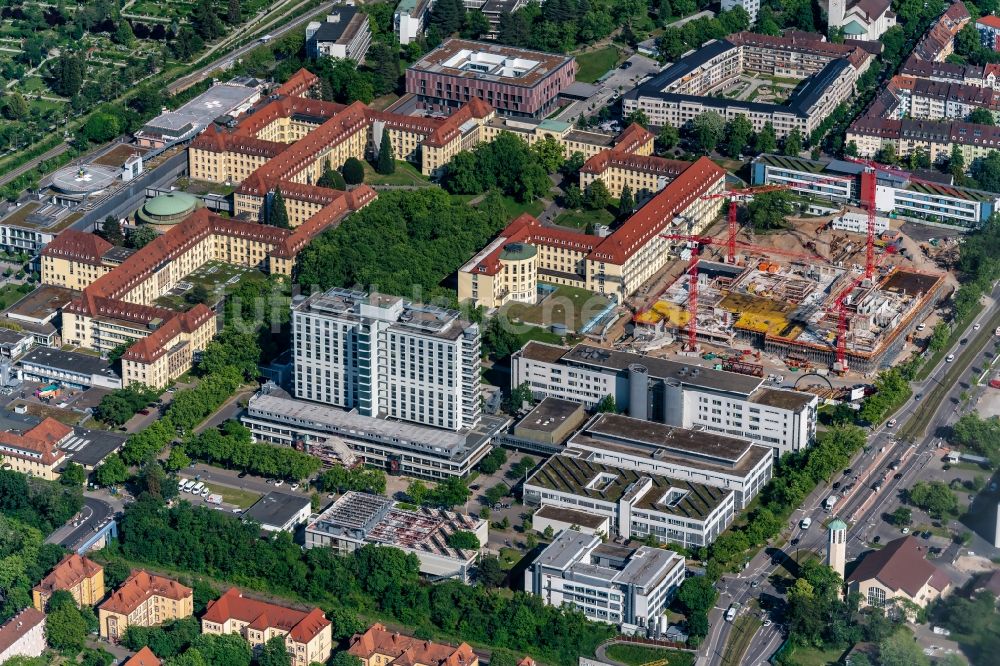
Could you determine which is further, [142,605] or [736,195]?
[736,195]

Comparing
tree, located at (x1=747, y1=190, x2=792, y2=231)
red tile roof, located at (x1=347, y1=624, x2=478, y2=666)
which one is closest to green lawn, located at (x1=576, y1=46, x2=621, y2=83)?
tree, located at (x1=747, y1=190, x2=792, y2=231)

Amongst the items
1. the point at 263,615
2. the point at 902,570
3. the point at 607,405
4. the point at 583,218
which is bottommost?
the point at 263,615

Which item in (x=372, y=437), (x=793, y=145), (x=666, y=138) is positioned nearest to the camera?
(x=372, y=437)

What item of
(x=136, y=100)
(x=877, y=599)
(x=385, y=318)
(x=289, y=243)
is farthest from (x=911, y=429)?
(x=136, y=100)

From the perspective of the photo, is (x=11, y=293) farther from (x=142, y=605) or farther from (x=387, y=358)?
(x=142, y=605)

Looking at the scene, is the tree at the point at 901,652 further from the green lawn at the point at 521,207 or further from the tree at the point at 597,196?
the green lawn at the point at 521,207

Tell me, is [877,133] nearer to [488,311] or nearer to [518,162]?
[518,162]

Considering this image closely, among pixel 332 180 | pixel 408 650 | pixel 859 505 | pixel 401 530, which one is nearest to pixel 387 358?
pixel 401 530
